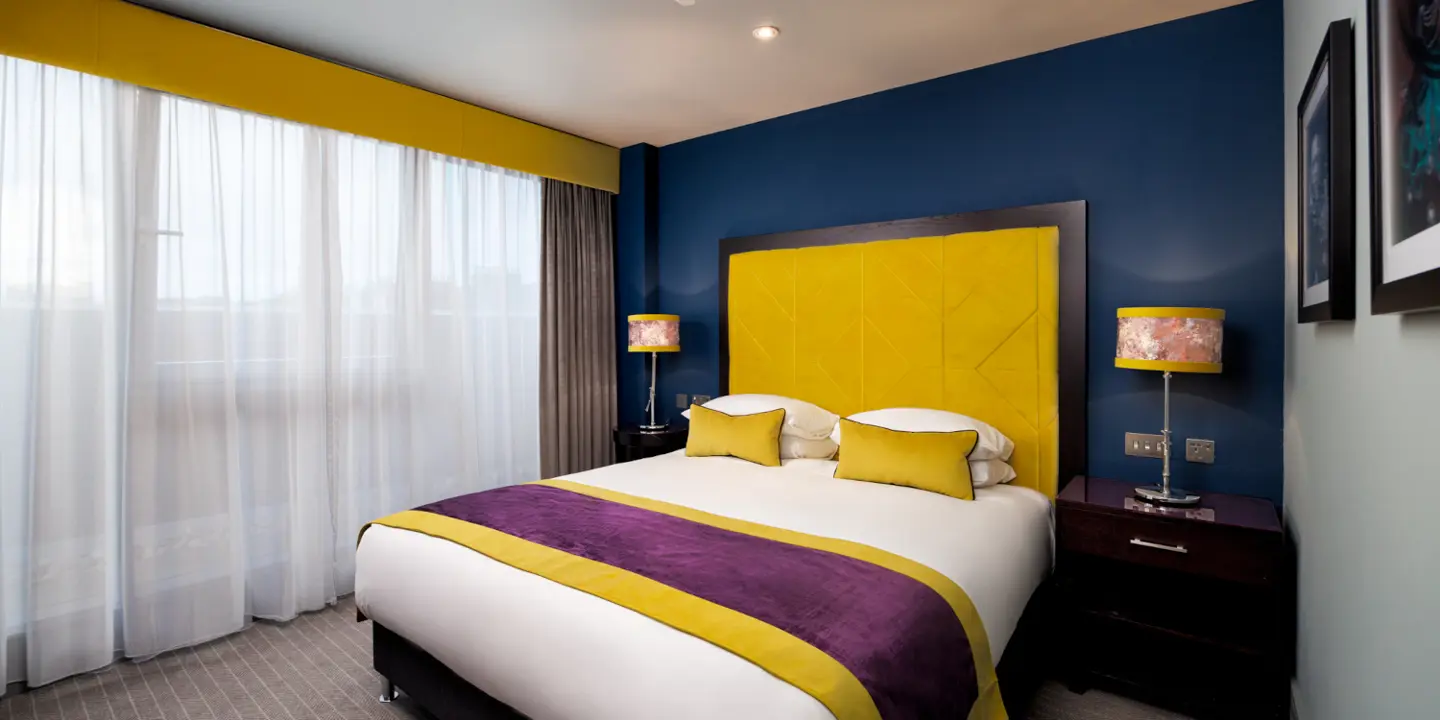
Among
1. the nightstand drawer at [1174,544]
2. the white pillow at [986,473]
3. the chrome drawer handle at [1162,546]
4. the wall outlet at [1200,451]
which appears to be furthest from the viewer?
the white pillow at [986,473]

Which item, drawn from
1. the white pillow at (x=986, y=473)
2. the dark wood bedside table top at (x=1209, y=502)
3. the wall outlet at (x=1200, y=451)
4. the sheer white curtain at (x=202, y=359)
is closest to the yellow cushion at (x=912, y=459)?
the white pillow at (x=986, y=473)

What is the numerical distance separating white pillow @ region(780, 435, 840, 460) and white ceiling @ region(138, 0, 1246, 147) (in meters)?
1.91

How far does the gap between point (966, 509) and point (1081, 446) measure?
2.72 feet

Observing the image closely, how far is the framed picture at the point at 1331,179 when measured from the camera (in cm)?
143

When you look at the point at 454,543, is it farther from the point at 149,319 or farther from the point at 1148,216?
the point at 1148,216

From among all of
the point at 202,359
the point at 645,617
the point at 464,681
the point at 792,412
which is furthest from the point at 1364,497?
the point at 202,359

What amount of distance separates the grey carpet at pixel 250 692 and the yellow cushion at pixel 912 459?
86 cm

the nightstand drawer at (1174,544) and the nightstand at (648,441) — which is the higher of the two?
the nightstand at (648,441)

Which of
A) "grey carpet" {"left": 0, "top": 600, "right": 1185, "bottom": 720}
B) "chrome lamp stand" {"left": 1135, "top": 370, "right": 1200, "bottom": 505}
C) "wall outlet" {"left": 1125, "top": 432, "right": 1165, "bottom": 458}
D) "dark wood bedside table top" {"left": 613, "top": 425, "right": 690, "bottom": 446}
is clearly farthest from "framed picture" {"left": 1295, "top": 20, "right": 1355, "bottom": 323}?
"dark wood bedside table top" {"left": 613, "top": 425, "right": 690, "bottom": 446}

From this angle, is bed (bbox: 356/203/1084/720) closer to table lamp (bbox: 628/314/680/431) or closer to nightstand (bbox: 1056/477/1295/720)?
nightstand (bbox: 1056/477/1295/720)

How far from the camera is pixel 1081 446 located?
2965 mm

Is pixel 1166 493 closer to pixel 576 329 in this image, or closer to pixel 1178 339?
pixel 1178 339

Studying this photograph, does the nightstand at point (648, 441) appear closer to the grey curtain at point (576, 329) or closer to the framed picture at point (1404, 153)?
the grey curtain at point (576, 329)

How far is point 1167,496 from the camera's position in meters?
2.47
